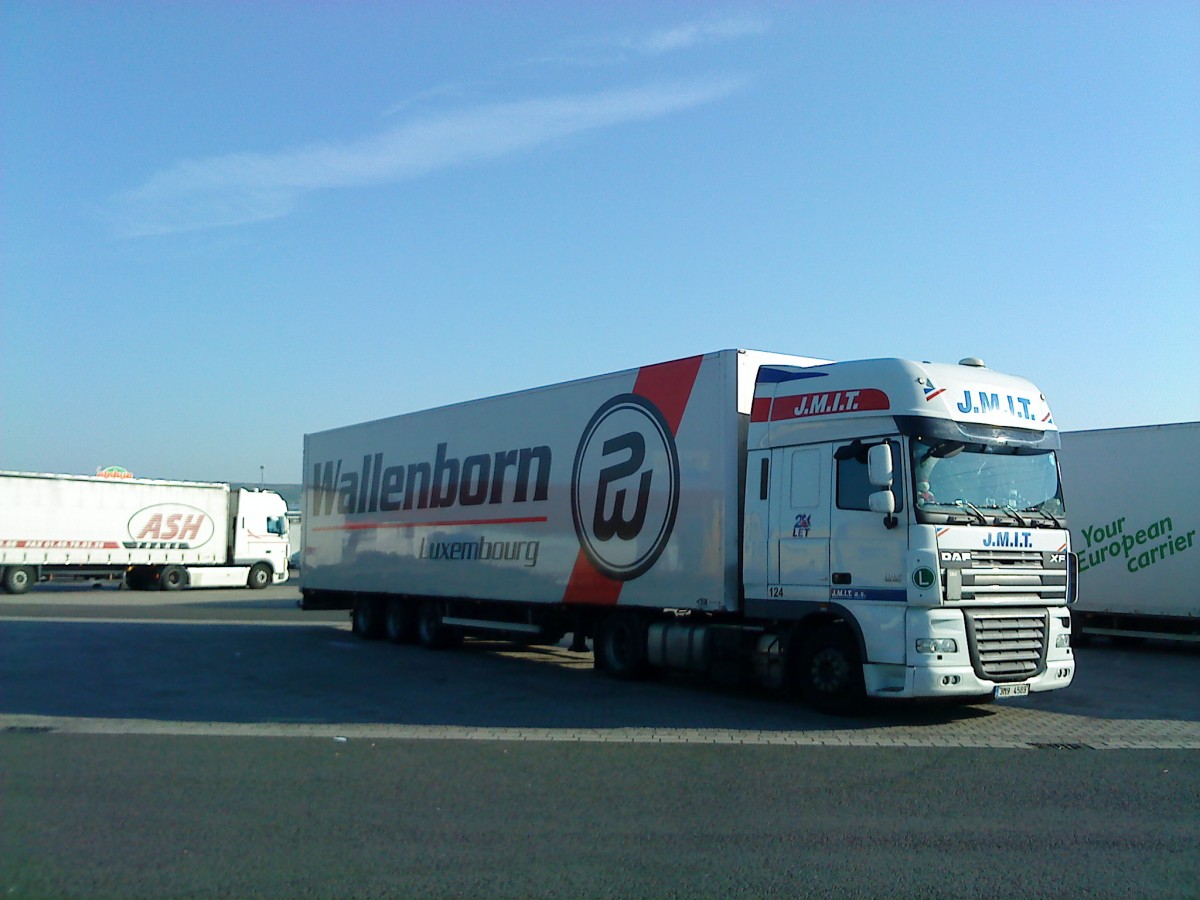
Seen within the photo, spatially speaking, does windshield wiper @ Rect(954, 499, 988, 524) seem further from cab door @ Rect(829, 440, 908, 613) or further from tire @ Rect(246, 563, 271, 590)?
tire @ Rect(246, 563, 271, 590)

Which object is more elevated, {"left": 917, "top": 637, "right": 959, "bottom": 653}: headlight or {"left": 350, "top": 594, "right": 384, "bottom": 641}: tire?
{"left": 917, "top": 637, "right": 959, "bottom": 653}: headlight

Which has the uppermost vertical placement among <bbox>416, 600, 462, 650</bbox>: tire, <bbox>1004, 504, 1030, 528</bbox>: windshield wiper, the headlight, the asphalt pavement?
<bbox>1004, 504, 1030, 528</bbox>: windshield wiper

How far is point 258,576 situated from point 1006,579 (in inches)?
1406

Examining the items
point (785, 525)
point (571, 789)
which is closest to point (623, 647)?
point (785, 525)

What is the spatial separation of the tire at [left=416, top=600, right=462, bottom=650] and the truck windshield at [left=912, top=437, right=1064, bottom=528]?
10069 millimetres

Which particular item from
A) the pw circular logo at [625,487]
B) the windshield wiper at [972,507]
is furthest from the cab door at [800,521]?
the pw circular logo at [625,487]

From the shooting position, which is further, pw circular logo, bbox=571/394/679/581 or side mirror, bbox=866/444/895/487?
pw circular logo, bbox=571/394/679/581

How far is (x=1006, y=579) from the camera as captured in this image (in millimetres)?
10906

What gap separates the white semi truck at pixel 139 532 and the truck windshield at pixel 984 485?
Answer: 1299 inches

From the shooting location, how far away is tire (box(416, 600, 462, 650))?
18917 mm

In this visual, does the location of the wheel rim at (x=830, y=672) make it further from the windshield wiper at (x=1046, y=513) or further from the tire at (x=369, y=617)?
the tire at (x=369, y=617)

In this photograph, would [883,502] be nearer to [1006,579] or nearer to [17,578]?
[1006,579]

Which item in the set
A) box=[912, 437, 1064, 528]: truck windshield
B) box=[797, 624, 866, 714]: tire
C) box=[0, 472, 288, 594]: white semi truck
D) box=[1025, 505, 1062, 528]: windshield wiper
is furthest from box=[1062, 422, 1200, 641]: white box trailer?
box=[0, 472, 288, 594]: white semi truck

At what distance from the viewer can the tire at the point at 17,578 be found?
3569 cm
